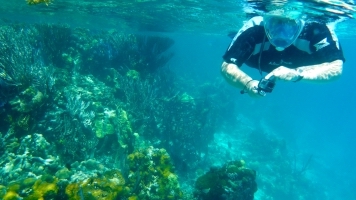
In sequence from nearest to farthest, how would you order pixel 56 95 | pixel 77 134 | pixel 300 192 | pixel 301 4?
pixel 77 134 → pixel 56 95 → pixel 301 4 → pixel 300 192

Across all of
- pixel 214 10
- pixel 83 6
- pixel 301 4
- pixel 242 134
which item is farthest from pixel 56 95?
pixel 242 134

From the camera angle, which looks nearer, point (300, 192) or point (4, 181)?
point (4, 181)

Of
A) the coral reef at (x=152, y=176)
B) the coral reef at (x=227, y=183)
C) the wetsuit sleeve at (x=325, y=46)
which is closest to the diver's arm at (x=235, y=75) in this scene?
the wetsuit sleeve at (x=325, y=46)

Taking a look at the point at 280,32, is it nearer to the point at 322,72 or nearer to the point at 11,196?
the point at 322,72

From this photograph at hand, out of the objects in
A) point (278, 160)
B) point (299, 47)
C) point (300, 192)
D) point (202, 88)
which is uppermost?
point (299, 47)

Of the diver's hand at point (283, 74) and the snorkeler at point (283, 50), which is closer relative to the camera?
the diver's hand at point (283, 74)

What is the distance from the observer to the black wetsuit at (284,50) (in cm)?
356

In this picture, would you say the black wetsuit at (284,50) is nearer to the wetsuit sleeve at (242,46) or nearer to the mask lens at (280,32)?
the wetsuit sleeve at (242,46)

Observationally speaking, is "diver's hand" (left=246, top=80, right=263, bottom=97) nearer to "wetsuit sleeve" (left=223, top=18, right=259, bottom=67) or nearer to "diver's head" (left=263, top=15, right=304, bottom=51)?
"wetsuit sleeve" (left=223, top=18, right=259, bottom=67)

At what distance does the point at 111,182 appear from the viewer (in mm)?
4902

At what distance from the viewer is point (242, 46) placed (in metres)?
3.62

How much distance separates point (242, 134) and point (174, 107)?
12.5m

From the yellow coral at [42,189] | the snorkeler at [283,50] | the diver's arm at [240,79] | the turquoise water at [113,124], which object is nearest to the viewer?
the diver's arm at [240,79]

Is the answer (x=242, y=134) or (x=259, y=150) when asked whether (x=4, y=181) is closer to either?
(x=259, y=150)
